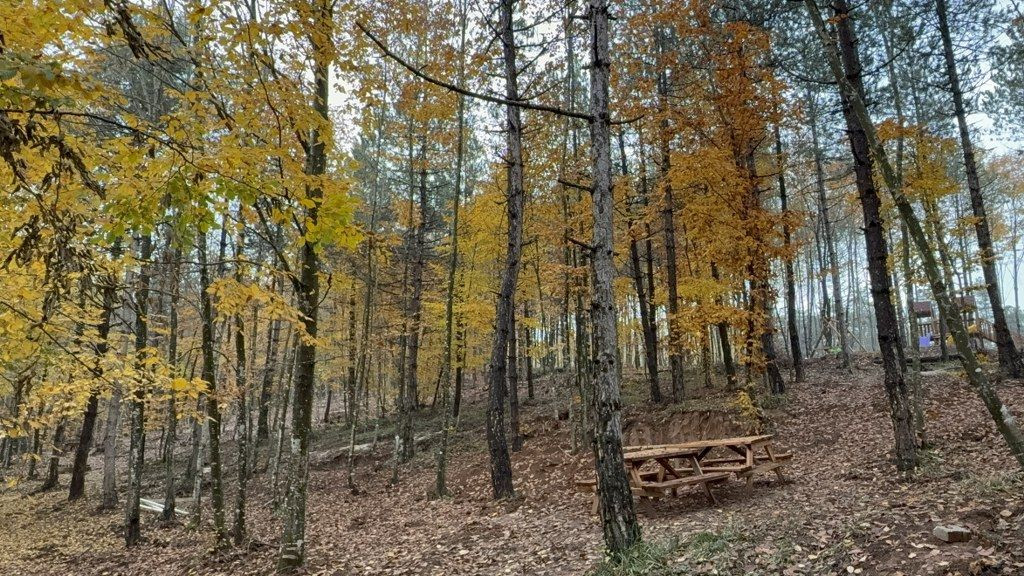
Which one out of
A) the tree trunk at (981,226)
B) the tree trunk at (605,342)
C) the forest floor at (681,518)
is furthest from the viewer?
the tree trunk at (981,226)

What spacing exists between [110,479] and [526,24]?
605 inches

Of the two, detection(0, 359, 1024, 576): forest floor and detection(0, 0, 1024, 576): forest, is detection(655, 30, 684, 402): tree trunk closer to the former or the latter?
detection(0, 0, 1024, 576): forest

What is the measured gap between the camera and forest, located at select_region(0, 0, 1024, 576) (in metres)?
3.56

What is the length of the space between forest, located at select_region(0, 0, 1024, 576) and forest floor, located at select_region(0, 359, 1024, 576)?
6 centimetres

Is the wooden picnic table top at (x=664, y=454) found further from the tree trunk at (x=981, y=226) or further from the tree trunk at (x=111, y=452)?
the tree trunk at (x=111, y=452)

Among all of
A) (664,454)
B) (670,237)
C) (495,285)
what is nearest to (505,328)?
(664,454)

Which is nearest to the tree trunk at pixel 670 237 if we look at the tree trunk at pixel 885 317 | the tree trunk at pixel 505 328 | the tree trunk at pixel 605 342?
the tree trunk at pixel 505 328

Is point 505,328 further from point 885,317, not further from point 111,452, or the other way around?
point 111,452

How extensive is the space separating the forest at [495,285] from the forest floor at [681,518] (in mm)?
64

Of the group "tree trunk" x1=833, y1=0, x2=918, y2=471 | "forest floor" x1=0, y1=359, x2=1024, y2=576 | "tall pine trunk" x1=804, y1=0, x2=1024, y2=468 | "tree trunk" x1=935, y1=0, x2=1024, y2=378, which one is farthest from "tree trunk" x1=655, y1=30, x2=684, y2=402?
"tall pine trunk" x1=804, y1=0, x2=1024, y2=468

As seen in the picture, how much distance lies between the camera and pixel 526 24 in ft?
36.1

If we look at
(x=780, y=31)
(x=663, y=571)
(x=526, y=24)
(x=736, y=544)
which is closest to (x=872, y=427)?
(x=736, y=544)

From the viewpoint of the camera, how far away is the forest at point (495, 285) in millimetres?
3557

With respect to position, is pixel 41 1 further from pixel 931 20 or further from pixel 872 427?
pixel 931 20
